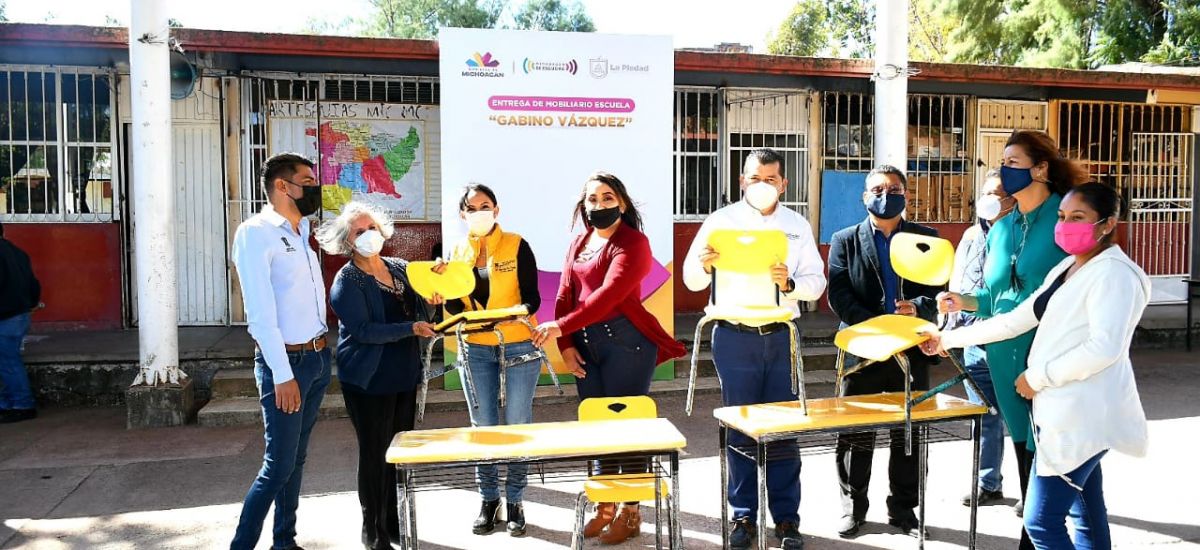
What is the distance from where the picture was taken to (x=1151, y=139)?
1090 centimetres

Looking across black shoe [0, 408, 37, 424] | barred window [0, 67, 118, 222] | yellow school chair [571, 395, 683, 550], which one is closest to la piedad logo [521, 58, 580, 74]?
yellow school chair [571, 395, 683, 550]

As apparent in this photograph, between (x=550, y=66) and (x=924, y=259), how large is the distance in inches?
158

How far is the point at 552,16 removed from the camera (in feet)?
119

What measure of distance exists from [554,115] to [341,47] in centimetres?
201

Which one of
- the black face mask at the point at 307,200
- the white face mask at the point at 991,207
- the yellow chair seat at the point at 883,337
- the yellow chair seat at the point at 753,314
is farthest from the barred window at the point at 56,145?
the white face mask at the point at 991,207

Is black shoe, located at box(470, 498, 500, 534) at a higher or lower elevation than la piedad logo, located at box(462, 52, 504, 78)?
lower

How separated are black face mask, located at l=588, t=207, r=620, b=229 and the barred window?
21.0 feet

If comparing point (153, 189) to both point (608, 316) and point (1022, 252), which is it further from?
point (1022, 252)

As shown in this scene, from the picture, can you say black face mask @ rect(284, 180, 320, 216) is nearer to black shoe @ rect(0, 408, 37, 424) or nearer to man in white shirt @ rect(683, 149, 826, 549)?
man in white shirt @ rect(683, 149, 826, 549)

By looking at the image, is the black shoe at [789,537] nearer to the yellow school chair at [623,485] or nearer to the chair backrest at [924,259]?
the yellow school chair at [623,485]

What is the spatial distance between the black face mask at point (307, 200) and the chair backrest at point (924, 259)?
2.44 meters

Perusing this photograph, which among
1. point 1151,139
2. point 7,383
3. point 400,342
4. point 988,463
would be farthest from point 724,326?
point 1151,139

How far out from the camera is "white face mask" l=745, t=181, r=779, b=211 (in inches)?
156

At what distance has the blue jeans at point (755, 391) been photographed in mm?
3975
